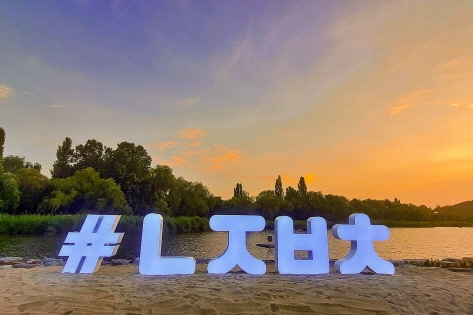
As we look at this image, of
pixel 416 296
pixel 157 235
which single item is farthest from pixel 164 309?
pixel 416 296

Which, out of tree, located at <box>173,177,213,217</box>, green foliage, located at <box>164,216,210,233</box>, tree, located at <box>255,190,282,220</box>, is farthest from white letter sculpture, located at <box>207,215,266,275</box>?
tree, located at <box>255,190,282,220</box>

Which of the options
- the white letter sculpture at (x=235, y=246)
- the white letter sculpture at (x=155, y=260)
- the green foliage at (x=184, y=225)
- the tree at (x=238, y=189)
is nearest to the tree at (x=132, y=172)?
the green foliage at (x=184, y=225)

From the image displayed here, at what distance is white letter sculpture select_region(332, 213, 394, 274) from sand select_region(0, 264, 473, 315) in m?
0.80

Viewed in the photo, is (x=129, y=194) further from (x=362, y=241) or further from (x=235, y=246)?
(x=362, y=241)

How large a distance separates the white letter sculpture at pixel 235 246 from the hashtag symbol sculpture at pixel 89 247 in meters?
2.75

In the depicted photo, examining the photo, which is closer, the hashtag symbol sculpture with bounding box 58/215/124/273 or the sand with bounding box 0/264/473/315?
the sand with bounding box 0/264/473/315

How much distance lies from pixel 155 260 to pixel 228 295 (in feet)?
9.74

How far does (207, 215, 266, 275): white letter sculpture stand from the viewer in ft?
27.3

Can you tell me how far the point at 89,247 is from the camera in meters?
8.70

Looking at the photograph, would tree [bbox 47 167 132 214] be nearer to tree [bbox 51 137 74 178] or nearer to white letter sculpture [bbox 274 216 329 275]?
tree [bbox 51 137 74 178]

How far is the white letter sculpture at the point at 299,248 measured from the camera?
8.38m

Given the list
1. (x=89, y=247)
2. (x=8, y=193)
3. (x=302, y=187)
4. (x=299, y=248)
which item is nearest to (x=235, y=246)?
(x=299, y=248)

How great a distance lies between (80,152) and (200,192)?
23699 mm

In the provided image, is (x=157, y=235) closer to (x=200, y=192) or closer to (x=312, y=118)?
(x=312, y=118)
